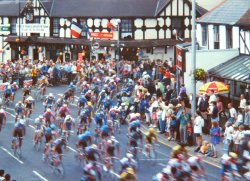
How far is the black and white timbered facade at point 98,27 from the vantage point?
8000cm

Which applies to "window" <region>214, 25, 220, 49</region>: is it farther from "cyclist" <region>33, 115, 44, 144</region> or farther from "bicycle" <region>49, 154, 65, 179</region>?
"bicycle" <region>49, 154, 65, 179</region>

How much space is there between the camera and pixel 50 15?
86562 millimetres

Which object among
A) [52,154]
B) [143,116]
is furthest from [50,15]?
[52,154]

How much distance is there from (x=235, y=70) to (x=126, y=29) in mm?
34113

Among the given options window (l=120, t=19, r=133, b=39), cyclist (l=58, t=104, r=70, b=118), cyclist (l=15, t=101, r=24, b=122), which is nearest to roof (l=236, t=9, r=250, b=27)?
cyclist (l=58, t=104, r=70, b=118)

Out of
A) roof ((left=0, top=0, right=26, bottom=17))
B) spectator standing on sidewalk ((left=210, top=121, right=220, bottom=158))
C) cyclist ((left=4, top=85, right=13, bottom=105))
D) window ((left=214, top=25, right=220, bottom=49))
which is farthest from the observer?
roof ((left=0, top=0, right=26, bottom=17))

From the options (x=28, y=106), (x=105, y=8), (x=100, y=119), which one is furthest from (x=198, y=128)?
(x=105, y=8)

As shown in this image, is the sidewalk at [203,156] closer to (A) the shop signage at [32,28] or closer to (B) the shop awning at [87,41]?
(B) the shop awning at [87,41]

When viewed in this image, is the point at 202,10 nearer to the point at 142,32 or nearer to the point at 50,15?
the point at 142,32

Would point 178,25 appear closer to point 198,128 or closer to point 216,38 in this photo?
point 216,38

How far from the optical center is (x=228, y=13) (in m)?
55.8

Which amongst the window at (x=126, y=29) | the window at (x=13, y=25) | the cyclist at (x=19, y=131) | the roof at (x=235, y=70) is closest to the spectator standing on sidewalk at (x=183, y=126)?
the roof at (x=235, y=70)

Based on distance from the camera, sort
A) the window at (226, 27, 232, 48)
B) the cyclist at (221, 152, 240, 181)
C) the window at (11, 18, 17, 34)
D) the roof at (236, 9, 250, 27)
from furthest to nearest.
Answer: the window at (11, 18, 17, 34) < the window at (226, 27, 232, 48) < the roof at (236, 9, 250, 27) < the cyclist at (221, 152, 240, 181)

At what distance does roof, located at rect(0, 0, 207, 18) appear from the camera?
81.5 meters
